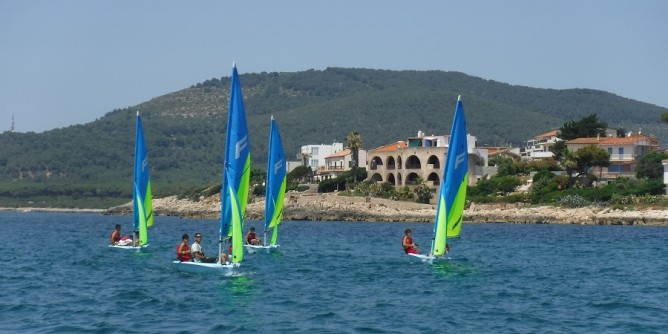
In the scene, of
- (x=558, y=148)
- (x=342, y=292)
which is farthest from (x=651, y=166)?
(x=342, y=292)

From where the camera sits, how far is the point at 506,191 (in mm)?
100500

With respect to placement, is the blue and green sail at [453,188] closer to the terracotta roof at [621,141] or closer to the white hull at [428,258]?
the white hull at [428,258]

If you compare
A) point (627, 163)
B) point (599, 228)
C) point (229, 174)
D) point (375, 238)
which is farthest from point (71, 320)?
point (627, 163)

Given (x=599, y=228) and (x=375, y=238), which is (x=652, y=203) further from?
(x=375, y=238)

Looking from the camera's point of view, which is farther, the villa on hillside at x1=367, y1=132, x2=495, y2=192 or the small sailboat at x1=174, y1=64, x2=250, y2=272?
the villa on hillside at x1=367, y1=132, x2=495, y2=192

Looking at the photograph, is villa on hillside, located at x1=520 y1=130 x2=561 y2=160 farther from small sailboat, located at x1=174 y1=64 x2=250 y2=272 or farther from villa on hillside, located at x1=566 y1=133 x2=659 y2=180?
small sailboat, located at x1=174 y1=64 x2=250 y2=272

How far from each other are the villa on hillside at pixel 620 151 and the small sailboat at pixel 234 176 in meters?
76.4

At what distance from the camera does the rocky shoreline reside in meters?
83.4

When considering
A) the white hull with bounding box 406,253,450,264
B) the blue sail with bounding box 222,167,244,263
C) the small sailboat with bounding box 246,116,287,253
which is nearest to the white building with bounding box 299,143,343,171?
the small sailboat with bounding box 246,116,287,253

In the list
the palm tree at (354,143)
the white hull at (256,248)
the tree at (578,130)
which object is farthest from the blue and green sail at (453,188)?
the tree at (578,130)

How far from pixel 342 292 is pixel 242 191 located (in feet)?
15.1

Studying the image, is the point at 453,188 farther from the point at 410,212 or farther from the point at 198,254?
the point at 410,212

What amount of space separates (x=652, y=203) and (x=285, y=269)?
54227mm

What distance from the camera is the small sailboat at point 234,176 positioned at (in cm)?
3178
